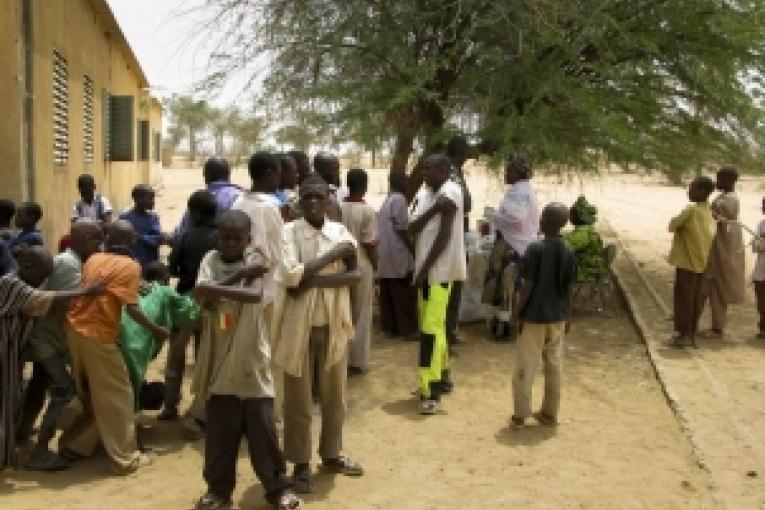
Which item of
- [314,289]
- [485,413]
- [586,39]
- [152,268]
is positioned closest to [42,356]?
[152,268]

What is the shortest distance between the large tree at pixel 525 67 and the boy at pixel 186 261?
2.83 m

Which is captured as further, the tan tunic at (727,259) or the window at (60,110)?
the window at (60,110)

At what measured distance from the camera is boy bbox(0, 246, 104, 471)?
12.6 ft

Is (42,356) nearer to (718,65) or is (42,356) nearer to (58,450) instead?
(58,450)

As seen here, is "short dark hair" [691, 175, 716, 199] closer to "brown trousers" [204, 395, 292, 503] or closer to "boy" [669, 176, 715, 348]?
"boy" [669, 176, 715, 348]

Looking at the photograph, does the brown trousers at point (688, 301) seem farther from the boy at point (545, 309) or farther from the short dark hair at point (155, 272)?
the short dark hair at point (155, 272)

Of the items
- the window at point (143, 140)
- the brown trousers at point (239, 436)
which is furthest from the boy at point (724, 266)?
the window at point (143, 140)

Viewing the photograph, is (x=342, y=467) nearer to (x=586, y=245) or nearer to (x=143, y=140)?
(x=586, y=245)

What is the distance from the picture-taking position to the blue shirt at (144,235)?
560cm

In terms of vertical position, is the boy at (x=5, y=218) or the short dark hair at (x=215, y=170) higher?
the short dark hair at (x=215, y=170)

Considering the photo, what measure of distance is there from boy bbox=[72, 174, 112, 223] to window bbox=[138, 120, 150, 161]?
14370mm

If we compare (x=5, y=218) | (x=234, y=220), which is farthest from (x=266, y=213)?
(x=5, y=218)

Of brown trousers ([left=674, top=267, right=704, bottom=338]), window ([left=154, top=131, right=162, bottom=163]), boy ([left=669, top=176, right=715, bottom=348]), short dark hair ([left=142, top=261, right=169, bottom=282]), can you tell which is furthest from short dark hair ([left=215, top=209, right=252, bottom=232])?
window ([left=154, top=131, right=162, bottom=163])

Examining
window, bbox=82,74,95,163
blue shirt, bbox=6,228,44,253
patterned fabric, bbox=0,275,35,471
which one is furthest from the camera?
window, bbox=82,74,95,163
